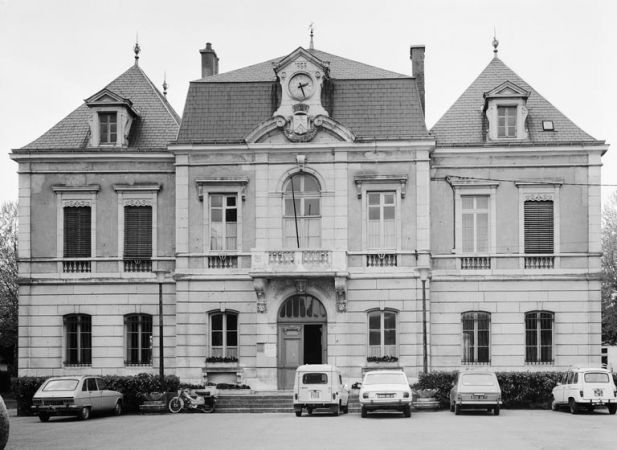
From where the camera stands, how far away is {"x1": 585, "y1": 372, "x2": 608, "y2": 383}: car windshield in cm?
3428

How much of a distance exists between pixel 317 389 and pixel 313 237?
8554 millimetres

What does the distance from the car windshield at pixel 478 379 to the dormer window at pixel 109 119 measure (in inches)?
687

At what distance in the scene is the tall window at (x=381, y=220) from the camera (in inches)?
1613

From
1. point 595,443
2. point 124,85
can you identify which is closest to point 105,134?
point 124,85

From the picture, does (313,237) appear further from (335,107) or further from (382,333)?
(335,107)

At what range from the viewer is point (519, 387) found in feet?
124

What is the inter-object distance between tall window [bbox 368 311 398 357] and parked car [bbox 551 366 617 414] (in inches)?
301

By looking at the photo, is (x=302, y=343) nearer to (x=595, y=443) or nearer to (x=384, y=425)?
(x=384, y=425)

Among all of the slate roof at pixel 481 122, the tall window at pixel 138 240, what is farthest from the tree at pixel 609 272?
the tall window at pixel 138 240

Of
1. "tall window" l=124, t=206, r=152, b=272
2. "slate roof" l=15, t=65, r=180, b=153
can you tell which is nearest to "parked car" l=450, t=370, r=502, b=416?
"tall window" l=124, t=206, r=152, b=272

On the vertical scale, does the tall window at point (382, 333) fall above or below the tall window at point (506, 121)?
below

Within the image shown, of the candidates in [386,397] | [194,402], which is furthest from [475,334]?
[194,402]

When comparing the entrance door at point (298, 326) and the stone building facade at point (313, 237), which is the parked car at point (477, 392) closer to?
the stone building facade at point (313, 237)

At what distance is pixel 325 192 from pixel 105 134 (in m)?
9.68
